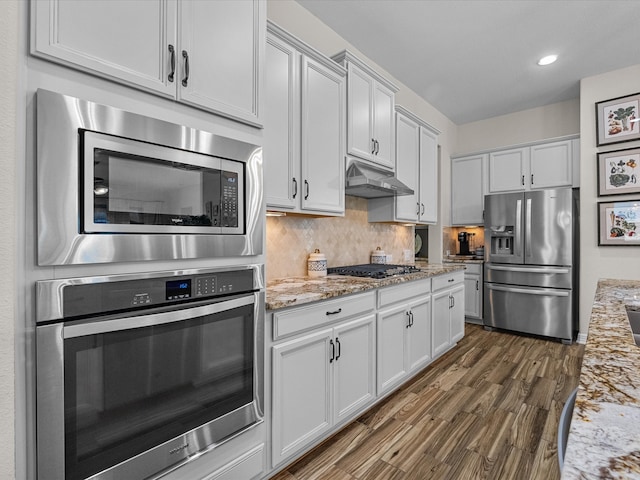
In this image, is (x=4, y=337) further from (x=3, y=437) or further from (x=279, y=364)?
(x=279, y=364)

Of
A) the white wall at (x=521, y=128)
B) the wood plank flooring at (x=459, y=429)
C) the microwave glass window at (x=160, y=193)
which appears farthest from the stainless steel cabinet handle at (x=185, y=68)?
the white wall at (x=521, y=128)

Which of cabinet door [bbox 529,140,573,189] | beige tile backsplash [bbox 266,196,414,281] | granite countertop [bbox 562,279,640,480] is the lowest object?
granite countertop [bbox 562,279,640,480]

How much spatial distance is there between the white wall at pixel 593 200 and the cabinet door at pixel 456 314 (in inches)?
56.0

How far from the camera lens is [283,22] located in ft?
8.13

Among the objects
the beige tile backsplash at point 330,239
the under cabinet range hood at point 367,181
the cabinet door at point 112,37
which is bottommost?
the beige tile backsplash at point 330,239

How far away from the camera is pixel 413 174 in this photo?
347cm

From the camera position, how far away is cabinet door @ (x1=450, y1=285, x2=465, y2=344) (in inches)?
136

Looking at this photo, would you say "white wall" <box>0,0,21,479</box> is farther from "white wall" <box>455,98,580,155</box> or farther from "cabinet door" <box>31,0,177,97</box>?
"white wall" <box>455,98,580,155</box>

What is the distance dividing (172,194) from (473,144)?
198 inches

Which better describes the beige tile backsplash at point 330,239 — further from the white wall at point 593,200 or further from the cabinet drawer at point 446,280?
the white wall at point 593,200

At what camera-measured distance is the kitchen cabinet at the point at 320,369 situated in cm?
166

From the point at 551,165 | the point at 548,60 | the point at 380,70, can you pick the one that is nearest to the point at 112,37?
the point at 380,70

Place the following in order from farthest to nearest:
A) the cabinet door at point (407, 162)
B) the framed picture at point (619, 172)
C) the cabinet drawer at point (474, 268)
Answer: the cabinet drawer at point (474, 268)
the framed picture at point (619, 172)
the cabinet door at point (407, 162)

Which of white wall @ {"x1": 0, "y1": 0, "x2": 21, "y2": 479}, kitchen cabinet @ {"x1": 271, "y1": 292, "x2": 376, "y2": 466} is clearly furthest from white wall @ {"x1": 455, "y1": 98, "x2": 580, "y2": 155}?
white wall @ {"x1": 0, "y1": 0, "x2": 21, "y2": 479}
